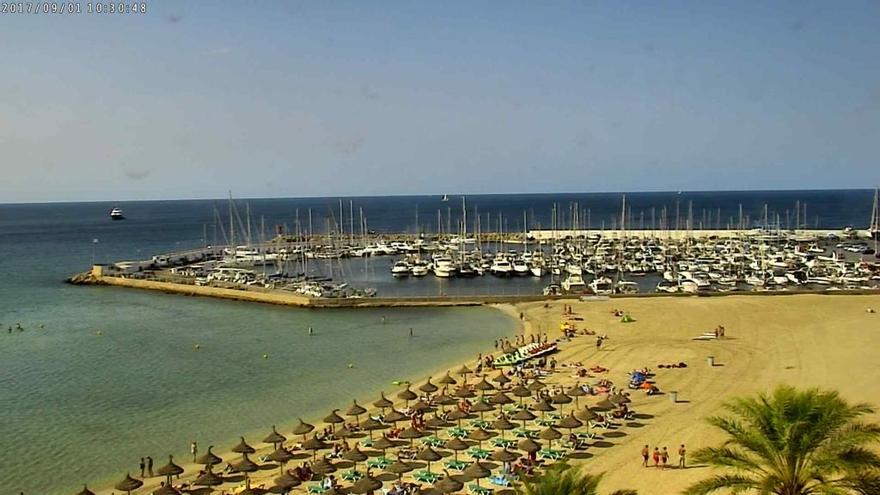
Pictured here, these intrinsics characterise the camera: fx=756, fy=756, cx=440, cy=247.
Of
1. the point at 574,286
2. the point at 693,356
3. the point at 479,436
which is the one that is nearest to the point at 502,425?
the point at 479,436

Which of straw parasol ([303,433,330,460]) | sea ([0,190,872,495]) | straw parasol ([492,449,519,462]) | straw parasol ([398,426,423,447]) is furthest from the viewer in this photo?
sea ([0,190,872,495])

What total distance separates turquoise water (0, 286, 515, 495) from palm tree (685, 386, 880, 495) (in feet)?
69.1

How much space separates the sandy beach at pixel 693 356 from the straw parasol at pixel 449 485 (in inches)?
Answer: 181

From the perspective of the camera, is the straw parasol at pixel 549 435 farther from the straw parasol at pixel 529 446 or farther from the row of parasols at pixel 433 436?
the straw parasol at pixel 529 446

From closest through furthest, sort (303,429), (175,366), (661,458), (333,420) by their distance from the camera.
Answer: (661,458) < (303,429) < (333,420) < (175,366)

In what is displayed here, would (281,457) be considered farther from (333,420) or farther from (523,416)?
(523,416)

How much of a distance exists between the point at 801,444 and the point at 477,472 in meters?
11.5

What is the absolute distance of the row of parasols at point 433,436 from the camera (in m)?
25.0

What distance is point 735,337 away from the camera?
46906 millimetres

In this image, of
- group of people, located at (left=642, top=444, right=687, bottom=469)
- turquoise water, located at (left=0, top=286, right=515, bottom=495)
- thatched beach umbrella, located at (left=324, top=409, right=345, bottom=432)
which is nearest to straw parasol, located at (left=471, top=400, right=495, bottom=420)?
thatched beach umbrella, located at (left=324, top=409, right=345, bottom=432)

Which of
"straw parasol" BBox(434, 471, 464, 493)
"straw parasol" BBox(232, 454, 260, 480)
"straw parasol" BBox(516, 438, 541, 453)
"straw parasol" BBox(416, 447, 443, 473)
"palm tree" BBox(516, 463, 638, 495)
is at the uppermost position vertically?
"palm tree" BBox(516, 463, 638, 495)

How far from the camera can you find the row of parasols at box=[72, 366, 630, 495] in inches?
984

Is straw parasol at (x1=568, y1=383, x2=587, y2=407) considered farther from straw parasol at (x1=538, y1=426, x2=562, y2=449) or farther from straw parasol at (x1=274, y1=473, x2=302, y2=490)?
straw parasol at (x1=274, y1=473, x2=302, y2=490)

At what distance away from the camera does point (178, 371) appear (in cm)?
4388
